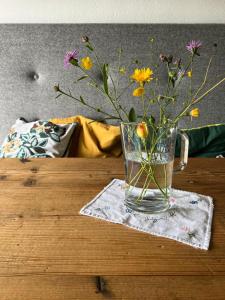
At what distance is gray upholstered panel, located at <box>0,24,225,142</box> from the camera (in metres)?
1.52

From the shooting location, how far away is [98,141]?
1.48 m

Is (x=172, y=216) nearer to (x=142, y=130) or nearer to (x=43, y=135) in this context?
(x=142, y=130)

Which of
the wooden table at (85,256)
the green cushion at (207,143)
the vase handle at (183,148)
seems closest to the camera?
the wooden table at (85,256)

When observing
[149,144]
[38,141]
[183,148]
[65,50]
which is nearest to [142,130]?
[149,144]

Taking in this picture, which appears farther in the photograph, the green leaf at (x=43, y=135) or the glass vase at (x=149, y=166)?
the green leaf at (x=43, y=135)

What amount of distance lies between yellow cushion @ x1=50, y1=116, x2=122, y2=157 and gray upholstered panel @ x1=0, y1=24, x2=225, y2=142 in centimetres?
14

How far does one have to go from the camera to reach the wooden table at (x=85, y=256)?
46 centimetres

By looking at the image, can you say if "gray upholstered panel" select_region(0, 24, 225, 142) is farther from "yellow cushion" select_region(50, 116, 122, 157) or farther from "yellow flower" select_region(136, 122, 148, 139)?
"yellow flower" select_region(136, 122, 148, 139)

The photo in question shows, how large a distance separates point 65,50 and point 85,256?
46.2 inches

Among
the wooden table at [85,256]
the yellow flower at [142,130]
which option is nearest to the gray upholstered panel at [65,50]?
the wooden table at [85,256]

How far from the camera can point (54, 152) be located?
1348 millimetres

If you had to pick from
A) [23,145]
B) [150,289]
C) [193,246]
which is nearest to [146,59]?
[23,145]

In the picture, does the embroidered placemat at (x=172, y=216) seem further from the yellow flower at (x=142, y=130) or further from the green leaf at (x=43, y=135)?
the green leaf at (x=43, y=135)

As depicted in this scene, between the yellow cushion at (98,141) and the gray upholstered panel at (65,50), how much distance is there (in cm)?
14
